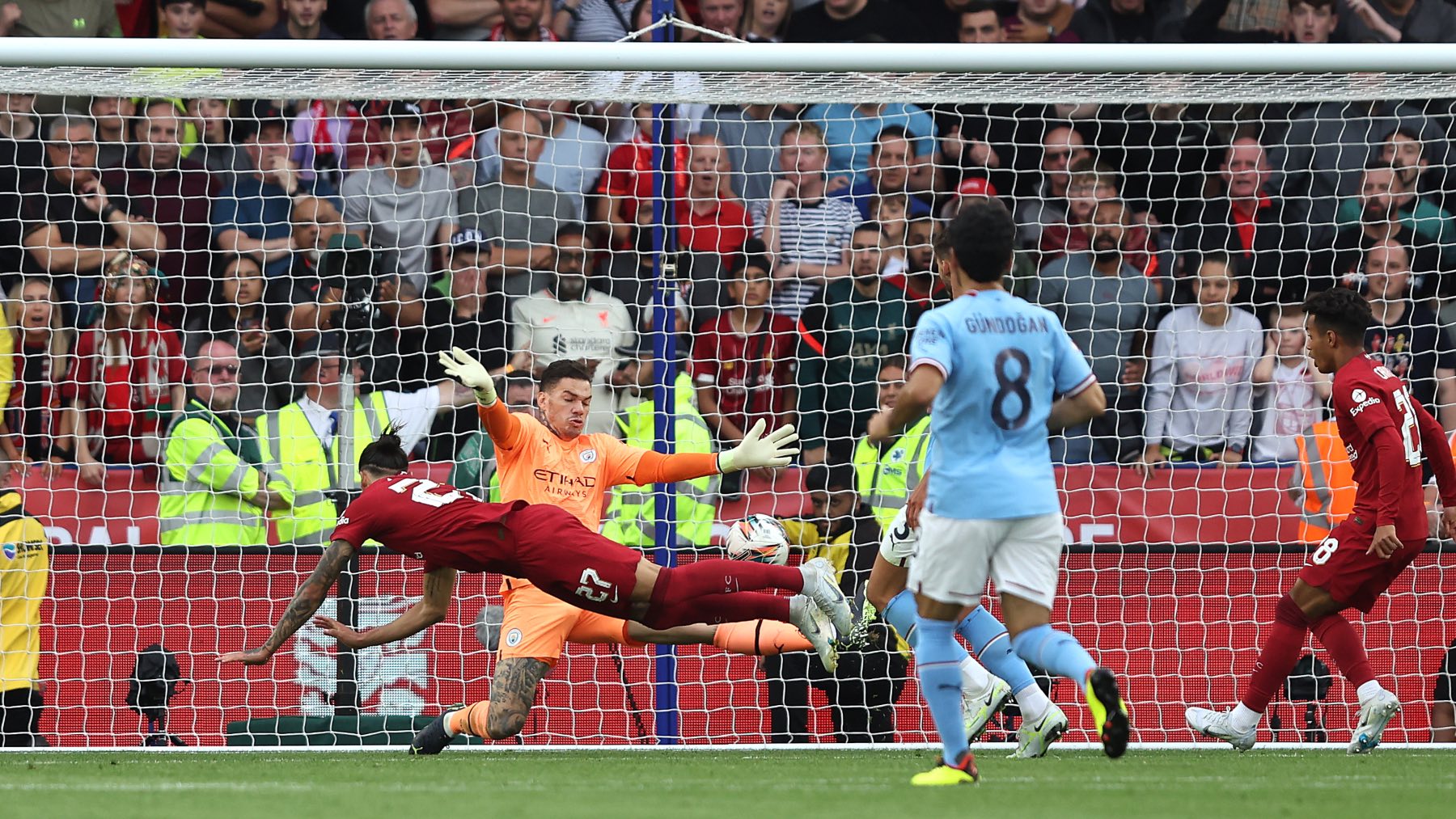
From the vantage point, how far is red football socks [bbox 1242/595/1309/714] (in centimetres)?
715

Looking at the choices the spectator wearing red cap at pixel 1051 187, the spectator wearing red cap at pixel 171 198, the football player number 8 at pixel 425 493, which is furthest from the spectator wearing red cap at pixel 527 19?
the football player number 8 at pixel 425 493

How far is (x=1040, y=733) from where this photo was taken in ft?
21.2

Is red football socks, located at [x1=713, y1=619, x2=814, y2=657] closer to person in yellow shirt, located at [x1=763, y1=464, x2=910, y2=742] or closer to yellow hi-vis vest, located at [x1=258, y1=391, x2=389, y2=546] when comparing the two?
person in yellow shirt, located at [x1=763, y1=464, x2=910, y2=742]

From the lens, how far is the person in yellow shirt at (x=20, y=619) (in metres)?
8.23

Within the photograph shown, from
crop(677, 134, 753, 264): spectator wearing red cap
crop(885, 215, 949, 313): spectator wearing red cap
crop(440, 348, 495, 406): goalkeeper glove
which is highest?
crop(677, 134, 753, 264): spectator wearing red cap

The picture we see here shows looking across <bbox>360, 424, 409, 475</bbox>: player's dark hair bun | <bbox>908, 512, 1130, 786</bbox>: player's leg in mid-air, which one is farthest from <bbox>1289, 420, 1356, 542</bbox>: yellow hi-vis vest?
<bbox>360, 424, 409, 475</bbox>: player's dark hair bun

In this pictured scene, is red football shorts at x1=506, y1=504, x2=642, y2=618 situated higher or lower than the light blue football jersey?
lower

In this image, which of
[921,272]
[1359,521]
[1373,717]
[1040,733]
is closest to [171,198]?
[921,272]

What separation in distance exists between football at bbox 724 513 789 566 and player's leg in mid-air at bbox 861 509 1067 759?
24.9 inches

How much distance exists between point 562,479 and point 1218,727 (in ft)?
10.1

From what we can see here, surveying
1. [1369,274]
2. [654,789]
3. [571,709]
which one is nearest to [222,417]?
[571,709]

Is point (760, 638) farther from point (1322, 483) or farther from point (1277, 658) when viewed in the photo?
point (1322, 483)

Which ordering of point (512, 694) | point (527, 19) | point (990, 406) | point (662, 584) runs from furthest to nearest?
point (527, 19) < point (512, 694) < point (662, 584) < point (990, 406)

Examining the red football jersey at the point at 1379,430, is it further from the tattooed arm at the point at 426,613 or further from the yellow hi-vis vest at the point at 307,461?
the yellow hi-vis vest at the point at 307,461
